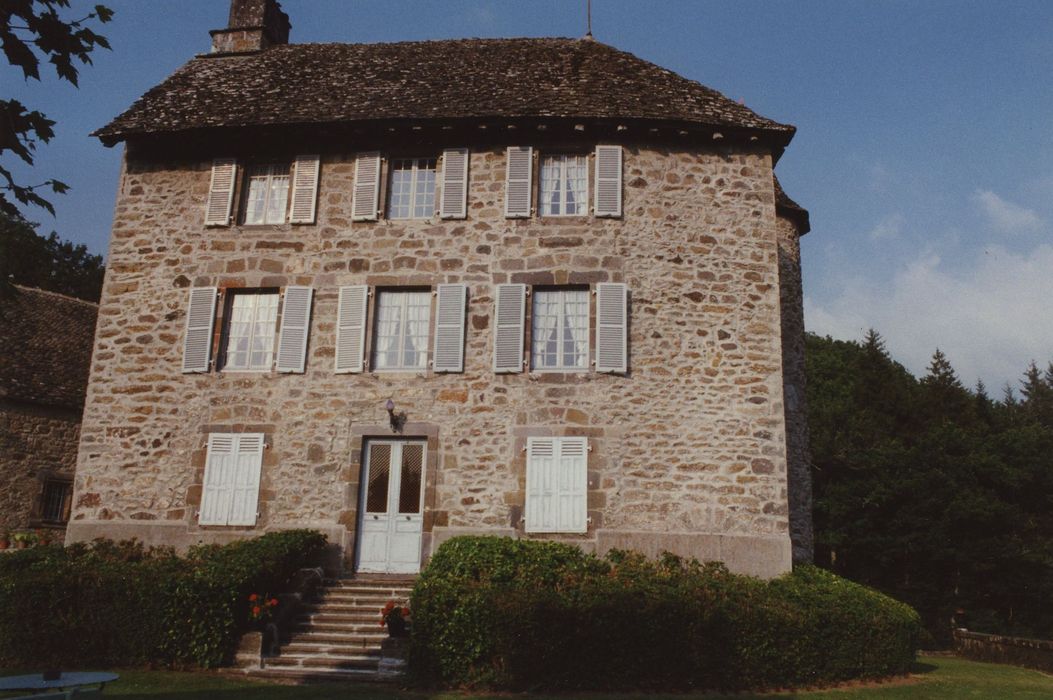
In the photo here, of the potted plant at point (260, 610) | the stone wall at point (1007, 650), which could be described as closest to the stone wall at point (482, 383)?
the potted plant at point (260, 610)

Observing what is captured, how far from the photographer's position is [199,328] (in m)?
14.3

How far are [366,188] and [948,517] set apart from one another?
18.8 metres

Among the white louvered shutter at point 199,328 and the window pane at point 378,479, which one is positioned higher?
the white louvered shutter at point 199,328

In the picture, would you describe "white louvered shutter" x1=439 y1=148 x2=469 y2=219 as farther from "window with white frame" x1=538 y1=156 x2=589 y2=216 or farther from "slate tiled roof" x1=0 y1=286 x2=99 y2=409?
"slate tiled roof" x1=0 y1=286 x2=99 y2=409

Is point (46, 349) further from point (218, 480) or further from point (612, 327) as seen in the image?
point (612, 327)

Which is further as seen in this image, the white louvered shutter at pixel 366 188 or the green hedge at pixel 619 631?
the white louvered shutter at pixel 366 188

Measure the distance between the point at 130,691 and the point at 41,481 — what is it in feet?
37.6

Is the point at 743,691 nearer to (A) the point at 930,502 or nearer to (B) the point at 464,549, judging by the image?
(B) the point at 464,549

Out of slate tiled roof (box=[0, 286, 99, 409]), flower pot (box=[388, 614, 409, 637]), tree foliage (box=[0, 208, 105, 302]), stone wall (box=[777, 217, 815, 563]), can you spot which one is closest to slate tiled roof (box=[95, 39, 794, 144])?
stone wall (box=[777, 217, 815, 563])

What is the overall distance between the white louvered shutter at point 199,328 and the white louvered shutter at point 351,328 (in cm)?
212

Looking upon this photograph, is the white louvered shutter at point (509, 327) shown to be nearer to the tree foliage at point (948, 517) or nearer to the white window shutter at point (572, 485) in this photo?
the white window shutter at point (572, 485)

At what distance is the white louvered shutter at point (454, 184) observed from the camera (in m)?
14.4

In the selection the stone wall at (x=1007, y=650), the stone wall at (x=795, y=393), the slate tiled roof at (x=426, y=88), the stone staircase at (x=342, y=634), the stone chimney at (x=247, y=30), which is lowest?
the stone wall at (x=1007, y=650)

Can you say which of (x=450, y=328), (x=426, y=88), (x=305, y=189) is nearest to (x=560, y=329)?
(x=450, y=328)
